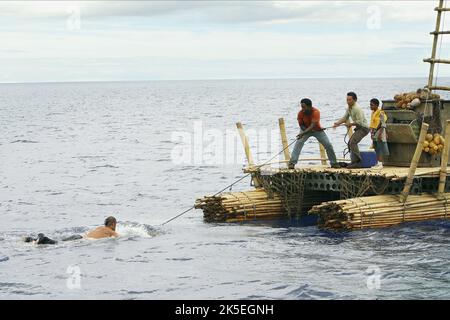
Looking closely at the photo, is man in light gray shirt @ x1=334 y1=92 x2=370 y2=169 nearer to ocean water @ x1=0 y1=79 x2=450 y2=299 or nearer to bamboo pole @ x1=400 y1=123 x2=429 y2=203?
bamboo pole @ x1=400 y1=123 x2=429 y2=203

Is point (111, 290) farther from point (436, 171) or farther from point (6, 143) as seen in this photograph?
point (6, 143)

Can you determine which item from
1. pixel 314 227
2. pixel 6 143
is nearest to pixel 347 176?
pixel 314 227

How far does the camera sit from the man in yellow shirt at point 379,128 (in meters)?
25.3

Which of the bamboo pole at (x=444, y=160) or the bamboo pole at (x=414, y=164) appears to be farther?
the bamboo pole at (x=444, y=160)

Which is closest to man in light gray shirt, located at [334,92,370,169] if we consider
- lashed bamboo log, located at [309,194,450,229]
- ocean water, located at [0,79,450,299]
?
lashed bamboo log, located at [309,194,450,229]

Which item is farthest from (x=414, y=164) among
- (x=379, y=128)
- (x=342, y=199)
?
(x=342, y=199)

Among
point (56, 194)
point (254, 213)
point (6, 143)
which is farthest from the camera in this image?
point (6, 143)

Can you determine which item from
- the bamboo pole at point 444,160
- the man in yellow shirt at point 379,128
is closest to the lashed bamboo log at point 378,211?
the bamboo pole at point 444,160

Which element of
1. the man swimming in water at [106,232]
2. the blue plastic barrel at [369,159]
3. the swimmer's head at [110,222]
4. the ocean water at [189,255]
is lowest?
the ocean water at [189,255]

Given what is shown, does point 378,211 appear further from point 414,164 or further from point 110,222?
point 110,222

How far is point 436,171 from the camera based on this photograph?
82.1 ft

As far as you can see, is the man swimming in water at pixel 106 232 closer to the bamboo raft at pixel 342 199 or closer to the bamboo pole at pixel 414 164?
the bamboo raft at pixel 342 199

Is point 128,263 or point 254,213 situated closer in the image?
point 128,263
